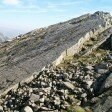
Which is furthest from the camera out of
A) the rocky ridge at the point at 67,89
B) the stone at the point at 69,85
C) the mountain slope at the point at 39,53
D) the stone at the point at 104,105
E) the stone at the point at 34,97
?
the mountain slope at the point at 39,53

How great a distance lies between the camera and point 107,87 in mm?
22500

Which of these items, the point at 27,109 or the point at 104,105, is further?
the point at 104,105

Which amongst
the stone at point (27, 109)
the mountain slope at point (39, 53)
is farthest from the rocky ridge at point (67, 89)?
the mountain slope at point (39, 53)

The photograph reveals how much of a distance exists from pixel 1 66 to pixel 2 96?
371 inches

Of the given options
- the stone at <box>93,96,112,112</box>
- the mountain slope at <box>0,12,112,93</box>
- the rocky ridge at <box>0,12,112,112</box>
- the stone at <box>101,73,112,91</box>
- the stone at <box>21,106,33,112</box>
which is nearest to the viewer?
the stone at <box>93,96,112,112</box>

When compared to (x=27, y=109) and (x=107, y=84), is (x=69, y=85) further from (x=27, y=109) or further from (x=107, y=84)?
(x=27, y=109)

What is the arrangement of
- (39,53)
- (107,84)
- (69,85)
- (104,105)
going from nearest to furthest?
(104,105)
(107,84)
(69,85)
(39,53)

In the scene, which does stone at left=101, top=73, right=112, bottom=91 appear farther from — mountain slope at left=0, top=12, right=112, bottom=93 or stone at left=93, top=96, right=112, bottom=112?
mountain slope at left=0, top=12, right=112, bottom=93

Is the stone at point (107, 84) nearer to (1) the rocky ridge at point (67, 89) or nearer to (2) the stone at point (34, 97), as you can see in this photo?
(1) the rocky ridge at point (67, 89)

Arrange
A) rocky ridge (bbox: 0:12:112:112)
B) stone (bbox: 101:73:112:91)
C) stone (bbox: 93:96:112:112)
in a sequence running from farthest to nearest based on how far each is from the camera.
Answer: stone (bbox: 101:73:112:91) < rocky ridge (bbox: 0:12:112:112) < stone (bbox: 93:96:112:112)

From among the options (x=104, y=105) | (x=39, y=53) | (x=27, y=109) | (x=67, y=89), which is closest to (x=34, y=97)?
(x=27, y=109)

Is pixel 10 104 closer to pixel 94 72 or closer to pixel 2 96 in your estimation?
pixel 2 96

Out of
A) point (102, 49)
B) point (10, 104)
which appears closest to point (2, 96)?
point (10, 104)


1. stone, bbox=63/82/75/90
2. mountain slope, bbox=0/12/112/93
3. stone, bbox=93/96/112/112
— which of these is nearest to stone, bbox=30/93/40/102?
stone, bbox=63/82/75/90
